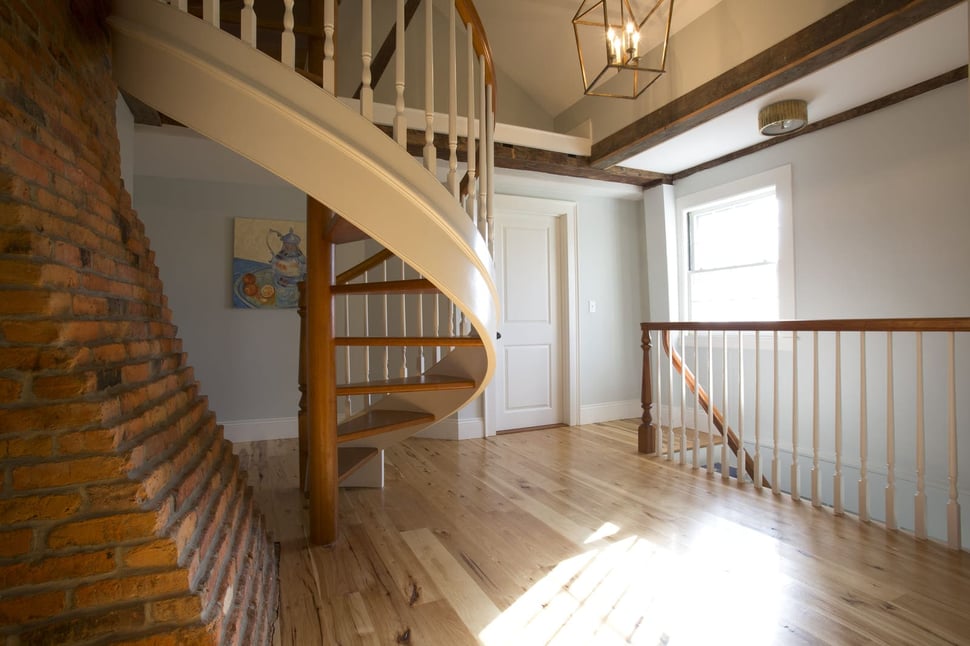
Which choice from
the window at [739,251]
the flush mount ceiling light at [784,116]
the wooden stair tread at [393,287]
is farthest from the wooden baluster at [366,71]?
the window at [739,251]

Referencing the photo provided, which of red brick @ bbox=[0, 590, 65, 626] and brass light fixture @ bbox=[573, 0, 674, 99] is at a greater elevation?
brass light fixture @ bbox=[573, 0, 674, 99]

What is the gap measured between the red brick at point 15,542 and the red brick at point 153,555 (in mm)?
169

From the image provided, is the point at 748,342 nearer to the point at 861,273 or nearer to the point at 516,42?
the point at 861,273


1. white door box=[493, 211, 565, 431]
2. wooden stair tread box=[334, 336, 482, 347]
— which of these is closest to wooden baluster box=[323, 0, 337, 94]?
wooden stair tread box=[334, 336, 482, 347]

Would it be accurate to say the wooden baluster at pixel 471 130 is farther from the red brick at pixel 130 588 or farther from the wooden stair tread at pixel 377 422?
the red brick at pixel 130 588

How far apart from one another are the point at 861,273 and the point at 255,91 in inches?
140

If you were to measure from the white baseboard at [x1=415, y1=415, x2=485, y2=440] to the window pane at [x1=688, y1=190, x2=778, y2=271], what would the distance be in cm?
238

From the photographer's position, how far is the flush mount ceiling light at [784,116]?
117 inches

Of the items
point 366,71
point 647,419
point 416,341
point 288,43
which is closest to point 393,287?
point 416,341

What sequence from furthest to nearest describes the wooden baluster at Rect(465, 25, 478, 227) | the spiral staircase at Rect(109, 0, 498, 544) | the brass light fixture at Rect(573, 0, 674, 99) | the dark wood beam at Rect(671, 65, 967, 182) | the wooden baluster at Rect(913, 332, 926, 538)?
the brass light fixture at Rect(573, 0, 674, 99) → the dark wood beam at Rect(671, 65, 967, 182) → the wooden baluster at Rect(913, 332, 926, 538) → the wooden baluster at Rect(465, 25, 478, 227) → the spiral staircase at Rect(109, 0, 498, 544)

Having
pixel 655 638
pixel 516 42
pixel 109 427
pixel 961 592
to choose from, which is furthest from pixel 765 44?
pixel 109 427

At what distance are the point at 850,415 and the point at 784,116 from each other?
1.95 metres

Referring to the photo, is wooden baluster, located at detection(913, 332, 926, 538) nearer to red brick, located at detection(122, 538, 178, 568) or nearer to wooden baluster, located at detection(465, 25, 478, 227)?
wooden baluster, located at detection(465, 25, 478, 227)

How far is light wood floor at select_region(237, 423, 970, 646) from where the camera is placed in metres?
1.55
